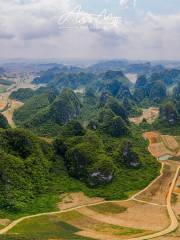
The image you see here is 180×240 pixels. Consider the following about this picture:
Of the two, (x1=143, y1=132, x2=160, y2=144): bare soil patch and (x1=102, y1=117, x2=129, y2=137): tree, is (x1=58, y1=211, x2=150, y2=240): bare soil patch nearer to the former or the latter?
(x1=102, y1=117, x2=129, y2=137): tree

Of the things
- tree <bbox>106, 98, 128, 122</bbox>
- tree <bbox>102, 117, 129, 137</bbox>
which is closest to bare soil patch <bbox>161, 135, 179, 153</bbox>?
tree <bbox>102, 117, 129, 137</bbox>

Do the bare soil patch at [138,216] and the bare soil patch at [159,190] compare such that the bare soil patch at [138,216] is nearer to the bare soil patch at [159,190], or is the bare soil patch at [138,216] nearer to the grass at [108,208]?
the grass at [108,208]

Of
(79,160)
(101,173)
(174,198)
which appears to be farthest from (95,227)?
(79,160)

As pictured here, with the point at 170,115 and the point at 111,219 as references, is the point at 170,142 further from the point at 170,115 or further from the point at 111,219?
the point at 111,219

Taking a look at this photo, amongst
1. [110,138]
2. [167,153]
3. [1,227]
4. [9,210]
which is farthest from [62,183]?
[167,153]

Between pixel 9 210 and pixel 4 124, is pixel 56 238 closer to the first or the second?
pixel 9 210
